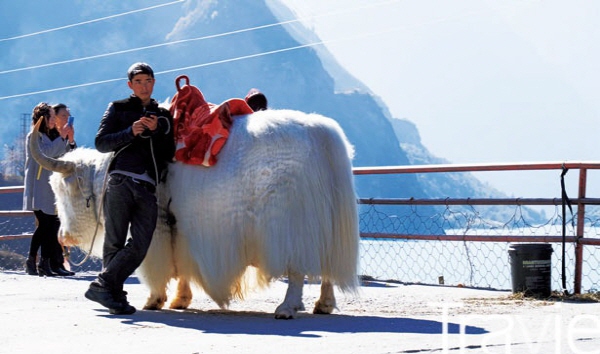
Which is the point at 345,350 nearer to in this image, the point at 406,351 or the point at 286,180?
the point at 406,351

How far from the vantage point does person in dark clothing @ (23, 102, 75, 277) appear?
31.9 ft

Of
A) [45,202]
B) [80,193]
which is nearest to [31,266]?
[45,202]

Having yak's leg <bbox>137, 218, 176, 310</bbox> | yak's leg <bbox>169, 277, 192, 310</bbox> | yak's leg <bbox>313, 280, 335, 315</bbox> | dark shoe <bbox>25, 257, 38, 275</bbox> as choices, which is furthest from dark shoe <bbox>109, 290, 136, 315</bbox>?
dark shoe <bbox>25, 257, 38, 275</bbox>

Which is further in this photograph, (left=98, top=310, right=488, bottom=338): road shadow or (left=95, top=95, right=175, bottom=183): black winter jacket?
(left=95, top=95, right=175, bottom=183): black winter jacket

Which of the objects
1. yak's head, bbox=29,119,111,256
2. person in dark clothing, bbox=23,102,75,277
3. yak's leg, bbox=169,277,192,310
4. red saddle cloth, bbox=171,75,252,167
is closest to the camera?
red saddle cloth, bbox=171,75,252,167

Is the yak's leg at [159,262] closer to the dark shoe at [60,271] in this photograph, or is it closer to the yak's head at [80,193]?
the yak's head at [80,193]

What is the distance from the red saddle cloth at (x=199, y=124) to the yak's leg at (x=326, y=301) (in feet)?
3.52

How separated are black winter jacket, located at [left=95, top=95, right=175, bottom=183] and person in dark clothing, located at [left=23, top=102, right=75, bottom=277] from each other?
349 cm

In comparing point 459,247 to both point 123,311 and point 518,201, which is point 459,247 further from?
point 123,311

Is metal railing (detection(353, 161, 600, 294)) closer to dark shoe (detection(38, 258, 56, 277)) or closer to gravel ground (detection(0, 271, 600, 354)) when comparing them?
gravel ground (detection(0, 271, 600, 354))

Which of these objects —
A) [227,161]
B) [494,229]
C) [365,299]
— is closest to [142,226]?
[227,161]

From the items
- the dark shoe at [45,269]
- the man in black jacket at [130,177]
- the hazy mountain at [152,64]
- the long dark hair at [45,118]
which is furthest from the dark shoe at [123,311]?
the hazy mountain at [152,64]

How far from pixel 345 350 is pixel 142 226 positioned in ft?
7.23

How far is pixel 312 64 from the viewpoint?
197 meters
